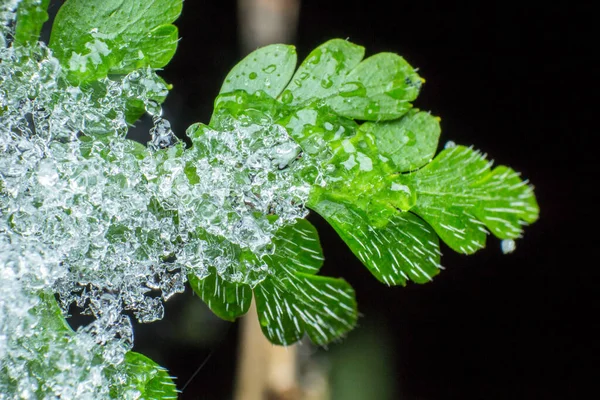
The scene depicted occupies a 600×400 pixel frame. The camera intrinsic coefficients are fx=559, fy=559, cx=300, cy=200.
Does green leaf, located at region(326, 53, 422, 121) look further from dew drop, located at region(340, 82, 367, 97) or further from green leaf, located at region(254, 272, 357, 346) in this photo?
green leaf, located at region(254, 272, 357, 346)

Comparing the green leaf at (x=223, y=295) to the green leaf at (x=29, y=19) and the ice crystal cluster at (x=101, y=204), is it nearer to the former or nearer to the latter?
the ice crystal cluster at (x=101, y=204)

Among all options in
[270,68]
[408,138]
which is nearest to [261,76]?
[270,68]

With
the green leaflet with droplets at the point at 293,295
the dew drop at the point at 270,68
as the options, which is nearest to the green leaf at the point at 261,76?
the dew drop at the point at 270,68

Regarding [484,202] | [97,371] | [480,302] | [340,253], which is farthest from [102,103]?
[480,302]

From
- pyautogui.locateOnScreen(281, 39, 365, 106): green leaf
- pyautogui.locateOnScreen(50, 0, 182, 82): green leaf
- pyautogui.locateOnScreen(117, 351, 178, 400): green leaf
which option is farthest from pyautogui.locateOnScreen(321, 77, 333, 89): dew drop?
pyautogui.locateOnScreen(117, 351, 178, 400): green leaf

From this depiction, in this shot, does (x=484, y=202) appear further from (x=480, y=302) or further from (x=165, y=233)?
(x=480, y=302)

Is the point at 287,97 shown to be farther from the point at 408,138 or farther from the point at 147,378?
the point at 147,378
